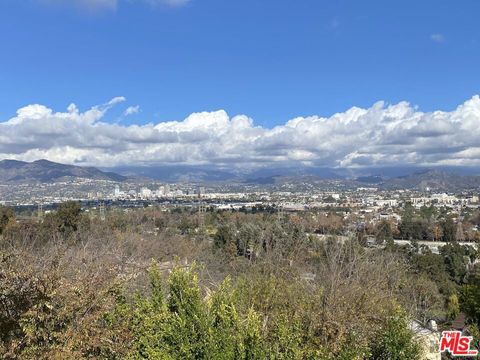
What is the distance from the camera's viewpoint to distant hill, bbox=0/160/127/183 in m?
125

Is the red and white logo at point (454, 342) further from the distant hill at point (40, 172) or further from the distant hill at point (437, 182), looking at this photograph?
the distant hill at point (437, 182)

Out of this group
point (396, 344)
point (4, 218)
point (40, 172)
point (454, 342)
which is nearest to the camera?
point (396, 344)

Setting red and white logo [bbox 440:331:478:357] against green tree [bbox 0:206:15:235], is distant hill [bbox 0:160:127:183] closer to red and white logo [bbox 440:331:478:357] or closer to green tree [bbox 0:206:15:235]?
green tree [bbox 0:206:15:235]

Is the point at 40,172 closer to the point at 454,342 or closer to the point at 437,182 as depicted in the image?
the point at 437,182

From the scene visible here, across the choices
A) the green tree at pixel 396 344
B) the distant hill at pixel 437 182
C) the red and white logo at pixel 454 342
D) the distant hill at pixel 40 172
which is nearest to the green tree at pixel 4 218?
the green tree at pixel 396 344

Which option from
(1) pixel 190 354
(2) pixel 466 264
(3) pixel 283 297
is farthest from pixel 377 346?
(2) pixel 466 264

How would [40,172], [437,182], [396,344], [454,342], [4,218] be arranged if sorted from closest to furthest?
[396,344], [454,342], [4,218], [40,172], [437,182]

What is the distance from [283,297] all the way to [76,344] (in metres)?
5.12

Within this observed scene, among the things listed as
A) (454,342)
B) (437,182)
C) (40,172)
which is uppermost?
(40,172)

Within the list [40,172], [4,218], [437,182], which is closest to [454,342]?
[4,218]

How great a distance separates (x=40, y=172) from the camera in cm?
13250

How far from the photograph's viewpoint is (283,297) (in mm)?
10875

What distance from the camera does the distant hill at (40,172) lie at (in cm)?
12506

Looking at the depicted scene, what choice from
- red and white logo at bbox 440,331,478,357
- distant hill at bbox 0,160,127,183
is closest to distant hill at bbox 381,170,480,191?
distant hill at bbox 0,160,127,183
